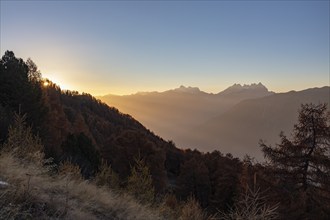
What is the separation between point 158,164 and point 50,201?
114 ft

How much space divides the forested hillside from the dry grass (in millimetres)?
58

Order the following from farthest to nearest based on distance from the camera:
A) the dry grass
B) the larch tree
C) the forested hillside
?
the larch tree
the forested hillside
the dry grass

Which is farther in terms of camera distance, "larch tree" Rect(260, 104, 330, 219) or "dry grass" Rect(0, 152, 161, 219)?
"larch tree" Rect(260, 104, 330, 219)

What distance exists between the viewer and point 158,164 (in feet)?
130

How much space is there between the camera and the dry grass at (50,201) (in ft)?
15.0

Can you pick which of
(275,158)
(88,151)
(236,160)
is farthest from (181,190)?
(275,158)

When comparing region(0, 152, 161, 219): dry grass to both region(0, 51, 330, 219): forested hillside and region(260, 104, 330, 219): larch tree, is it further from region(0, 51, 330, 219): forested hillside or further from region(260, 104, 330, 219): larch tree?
region(260, 104, 330, 219): larch tree

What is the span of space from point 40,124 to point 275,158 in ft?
69.5

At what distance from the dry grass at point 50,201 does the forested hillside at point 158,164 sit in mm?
58

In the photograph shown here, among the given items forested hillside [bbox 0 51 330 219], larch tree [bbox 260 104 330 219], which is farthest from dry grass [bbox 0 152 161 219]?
larch tree [bbox 260 104 330 219]

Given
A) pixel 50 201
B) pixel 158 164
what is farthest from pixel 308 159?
pixel 158 164

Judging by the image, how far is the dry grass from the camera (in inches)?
179

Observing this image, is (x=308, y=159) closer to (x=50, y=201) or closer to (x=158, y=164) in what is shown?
(x=50, y=201)

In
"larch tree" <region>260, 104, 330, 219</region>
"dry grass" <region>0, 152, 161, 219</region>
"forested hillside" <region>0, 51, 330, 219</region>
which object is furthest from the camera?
"larch tree" <region>260, 104, 330, 219</region>
